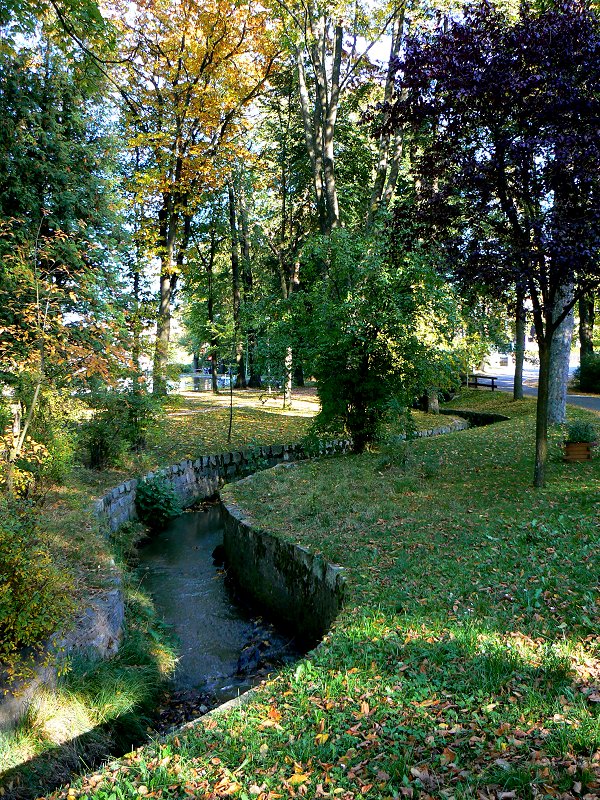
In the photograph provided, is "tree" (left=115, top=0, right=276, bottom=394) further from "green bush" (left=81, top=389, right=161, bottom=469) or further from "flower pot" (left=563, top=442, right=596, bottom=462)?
"flower pot" (left=563, top=442, right=596, bottom=462)

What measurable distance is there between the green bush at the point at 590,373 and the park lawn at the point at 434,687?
1770cm

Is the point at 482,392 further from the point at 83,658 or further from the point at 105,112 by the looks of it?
the point at 83,658

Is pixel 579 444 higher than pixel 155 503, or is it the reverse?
pixel 579 444

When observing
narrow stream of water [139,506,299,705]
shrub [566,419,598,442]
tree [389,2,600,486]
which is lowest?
narrow stream of water [139,506,299,705]

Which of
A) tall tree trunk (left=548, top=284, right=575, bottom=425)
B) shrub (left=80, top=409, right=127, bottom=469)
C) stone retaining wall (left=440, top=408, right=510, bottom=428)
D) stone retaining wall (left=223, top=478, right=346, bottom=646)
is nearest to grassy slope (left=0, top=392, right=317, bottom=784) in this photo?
shrub (left=80, top=409, right=127, bottom=469)

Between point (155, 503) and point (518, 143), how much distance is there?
7.81m

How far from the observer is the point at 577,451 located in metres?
8.44

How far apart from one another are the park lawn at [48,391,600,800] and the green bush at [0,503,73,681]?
120 cm

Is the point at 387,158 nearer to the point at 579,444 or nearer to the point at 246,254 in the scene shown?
the point at 579,444

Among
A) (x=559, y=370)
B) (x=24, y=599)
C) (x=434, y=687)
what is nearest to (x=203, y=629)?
(x=24, y=599)

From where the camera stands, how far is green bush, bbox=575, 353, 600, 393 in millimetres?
21578

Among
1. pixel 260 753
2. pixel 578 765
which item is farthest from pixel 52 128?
pixel 578 765

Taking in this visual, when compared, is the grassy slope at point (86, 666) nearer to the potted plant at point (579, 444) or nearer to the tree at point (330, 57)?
the potted plant at point (579, 444)

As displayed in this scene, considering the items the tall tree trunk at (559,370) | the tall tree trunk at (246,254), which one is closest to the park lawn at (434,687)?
the tall tree trunk at (559,370)
